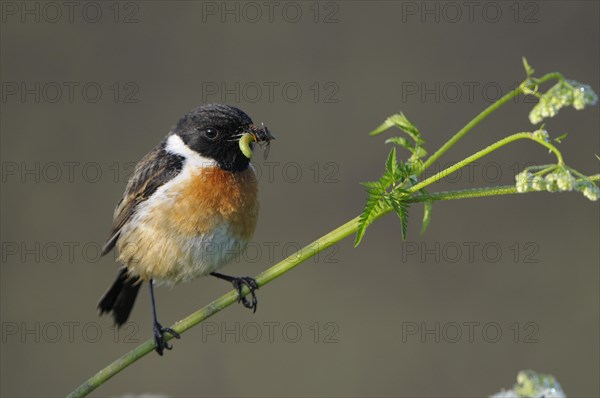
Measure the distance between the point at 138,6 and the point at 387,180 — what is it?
5.96m

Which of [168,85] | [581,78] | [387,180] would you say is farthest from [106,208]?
[387,180]

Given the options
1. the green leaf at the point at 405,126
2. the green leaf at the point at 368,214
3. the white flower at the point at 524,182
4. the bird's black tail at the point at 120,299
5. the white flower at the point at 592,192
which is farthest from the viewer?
the bird's black tail at the point at 120,299

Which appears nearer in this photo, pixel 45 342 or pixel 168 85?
pixel 45 342

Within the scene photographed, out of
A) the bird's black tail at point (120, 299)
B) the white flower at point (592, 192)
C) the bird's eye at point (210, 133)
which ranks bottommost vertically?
the bird's black tail at point (120, 299)

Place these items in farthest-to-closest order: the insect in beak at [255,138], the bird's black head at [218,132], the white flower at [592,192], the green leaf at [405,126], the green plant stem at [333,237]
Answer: the bird's black head at [218,132], the insect in beak at [255,138], the green leaf at [405,126], the green plant stem at [333,237], the white flower at [592,192]

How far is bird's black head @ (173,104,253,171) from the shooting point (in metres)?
3.80

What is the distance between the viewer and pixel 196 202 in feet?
12.7

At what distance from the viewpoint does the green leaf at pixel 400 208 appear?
2.36 metres

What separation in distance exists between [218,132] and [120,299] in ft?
4.47

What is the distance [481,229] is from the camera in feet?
24.2

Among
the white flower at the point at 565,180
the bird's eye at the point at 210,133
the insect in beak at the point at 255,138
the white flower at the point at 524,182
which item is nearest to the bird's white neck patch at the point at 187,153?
the bird's eye at the point at 210,133

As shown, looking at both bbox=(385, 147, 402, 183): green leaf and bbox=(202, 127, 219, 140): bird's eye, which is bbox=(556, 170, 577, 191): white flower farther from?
bbox=(202, 127, 219, 140): bird's eye

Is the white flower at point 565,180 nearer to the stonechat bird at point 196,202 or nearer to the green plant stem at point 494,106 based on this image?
the green plant stem at point 494,106

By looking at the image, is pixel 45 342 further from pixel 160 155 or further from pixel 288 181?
pixel 160 155
